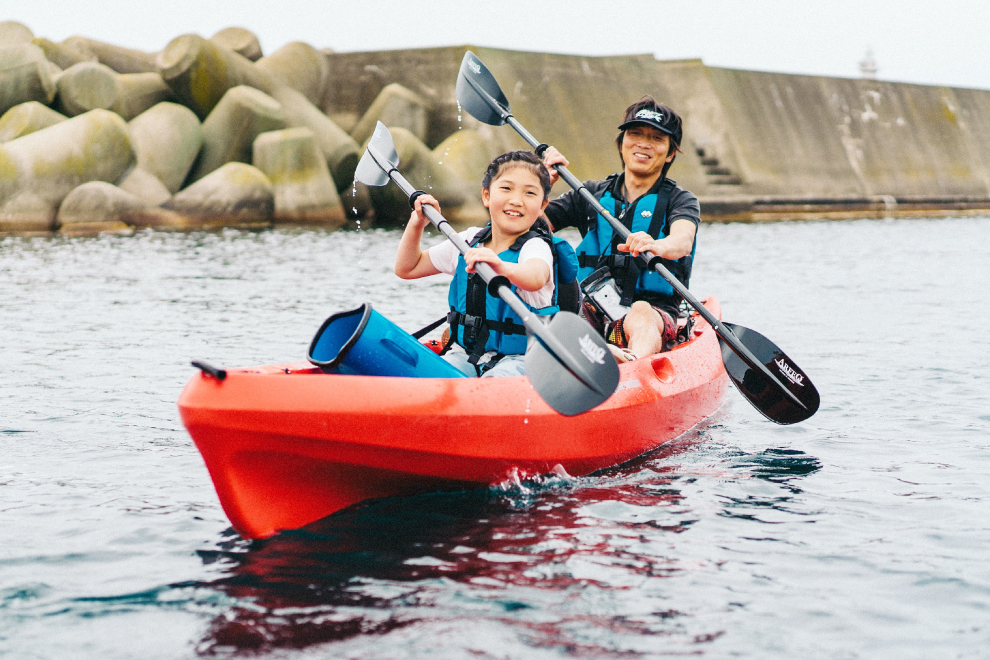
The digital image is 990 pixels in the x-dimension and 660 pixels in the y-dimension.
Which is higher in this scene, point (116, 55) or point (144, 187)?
point (116, 55)

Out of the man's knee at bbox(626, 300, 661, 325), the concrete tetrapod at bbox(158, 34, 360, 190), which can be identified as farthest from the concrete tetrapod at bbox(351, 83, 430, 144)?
the man's knee at bbox(626, 300, 661, 325)

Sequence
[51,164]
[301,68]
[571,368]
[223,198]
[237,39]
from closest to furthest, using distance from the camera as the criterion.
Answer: [571,368] < [51,164] < [223,198] < [237,39] < [301,68]

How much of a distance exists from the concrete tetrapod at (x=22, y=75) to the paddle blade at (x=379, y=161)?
14234 mm

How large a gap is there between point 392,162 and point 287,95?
15610 millimetres

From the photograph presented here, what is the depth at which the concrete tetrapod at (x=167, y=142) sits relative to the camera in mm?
16875

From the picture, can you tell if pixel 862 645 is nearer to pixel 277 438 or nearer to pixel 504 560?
pixel 504 560

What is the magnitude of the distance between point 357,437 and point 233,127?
1536 centimetres

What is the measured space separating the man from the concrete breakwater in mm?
12390

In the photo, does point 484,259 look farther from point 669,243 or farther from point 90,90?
point 90,90

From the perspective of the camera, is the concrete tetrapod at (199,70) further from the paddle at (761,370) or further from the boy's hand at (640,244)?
the boy's hand at (640,244)

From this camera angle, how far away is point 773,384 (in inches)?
193

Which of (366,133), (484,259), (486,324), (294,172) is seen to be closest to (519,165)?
(484,259)

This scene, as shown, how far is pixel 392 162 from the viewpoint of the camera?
15.1 feet

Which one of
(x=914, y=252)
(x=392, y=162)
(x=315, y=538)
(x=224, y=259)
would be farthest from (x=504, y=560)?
(x=914, y=252)
